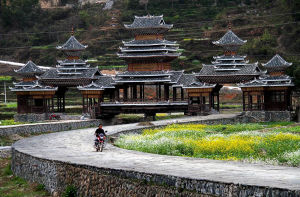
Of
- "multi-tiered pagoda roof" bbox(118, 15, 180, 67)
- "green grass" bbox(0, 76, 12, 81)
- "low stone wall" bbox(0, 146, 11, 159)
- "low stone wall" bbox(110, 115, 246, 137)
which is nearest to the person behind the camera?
"low stone wall" bbox(0, 146, 11, 159)

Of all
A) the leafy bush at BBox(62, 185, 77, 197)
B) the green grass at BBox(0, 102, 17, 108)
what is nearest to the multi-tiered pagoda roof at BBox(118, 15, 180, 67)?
the green grass at BBox(0, 102, 17, 108)

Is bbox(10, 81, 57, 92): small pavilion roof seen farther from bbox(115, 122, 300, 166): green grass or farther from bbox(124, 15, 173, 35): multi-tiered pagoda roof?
bbox(115, 122, 300, 166): green grass

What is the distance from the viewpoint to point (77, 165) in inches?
843

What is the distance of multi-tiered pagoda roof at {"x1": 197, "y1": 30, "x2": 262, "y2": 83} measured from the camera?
57.8 m

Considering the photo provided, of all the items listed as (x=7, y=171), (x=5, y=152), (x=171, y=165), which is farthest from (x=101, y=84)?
(x=171, y=165)

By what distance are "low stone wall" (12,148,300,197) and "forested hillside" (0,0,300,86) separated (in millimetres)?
61290

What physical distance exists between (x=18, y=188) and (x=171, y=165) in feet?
25.0

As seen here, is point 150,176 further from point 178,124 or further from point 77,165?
point 178,124

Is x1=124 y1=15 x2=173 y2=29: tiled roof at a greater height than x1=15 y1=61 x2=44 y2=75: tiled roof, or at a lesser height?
greater

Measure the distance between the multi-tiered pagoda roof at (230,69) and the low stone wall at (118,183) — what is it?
34.1 metres

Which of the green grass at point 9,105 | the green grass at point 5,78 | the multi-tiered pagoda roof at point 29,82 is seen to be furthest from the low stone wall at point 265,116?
the green grass at point 5,78

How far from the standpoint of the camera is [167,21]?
104812mm

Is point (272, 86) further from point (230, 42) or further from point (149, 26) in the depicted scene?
point (149, 26)

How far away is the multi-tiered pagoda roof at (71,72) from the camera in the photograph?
202ft
